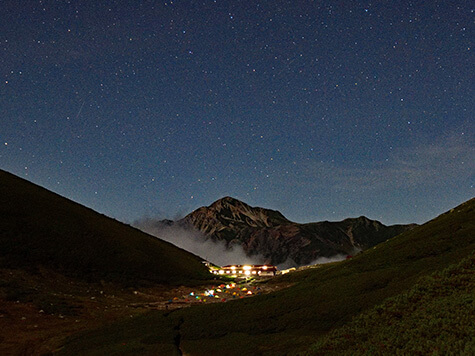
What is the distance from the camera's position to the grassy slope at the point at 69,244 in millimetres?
69500

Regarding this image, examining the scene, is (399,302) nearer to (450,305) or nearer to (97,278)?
(450,305)

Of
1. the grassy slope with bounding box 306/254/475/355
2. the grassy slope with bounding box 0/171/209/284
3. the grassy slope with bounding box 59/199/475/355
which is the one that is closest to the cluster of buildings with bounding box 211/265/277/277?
the grassy slope with bounding box 0/171/209/284

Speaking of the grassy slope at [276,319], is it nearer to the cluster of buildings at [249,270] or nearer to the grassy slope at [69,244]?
the grassy slope at [69,244]

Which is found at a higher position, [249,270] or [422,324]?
[422,324]

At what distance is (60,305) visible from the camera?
44.2 metres

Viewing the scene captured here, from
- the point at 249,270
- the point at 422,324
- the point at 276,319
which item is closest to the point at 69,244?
the point at 276,319

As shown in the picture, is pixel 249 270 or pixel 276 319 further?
pixel 249 270

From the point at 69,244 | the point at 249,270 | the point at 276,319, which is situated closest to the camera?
the point at 276,319

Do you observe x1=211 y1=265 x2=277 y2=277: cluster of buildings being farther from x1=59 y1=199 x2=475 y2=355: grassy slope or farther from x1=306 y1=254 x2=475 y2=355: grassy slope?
x1=306 y1=254 x2=475 y2=355: grassy slope

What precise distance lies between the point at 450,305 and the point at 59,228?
89.7 metres

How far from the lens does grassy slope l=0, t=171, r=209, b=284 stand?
228 ft

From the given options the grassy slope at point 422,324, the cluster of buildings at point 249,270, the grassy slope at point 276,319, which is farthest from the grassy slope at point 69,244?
the cluster of buildings at point 249,270

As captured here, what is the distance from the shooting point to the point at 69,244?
80.4m

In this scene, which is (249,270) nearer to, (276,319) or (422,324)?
(276,319)
